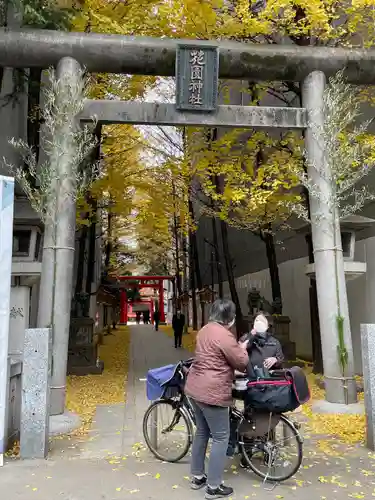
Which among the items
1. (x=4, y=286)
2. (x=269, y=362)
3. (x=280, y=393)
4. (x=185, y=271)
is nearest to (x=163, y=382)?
(x=269, y=362)

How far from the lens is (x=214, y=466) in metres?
4.36

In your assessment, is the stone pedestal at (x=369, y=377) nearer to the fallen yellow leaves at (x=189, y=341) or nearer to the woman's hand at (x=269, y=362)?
the woman's hand at (x=269, y=362)

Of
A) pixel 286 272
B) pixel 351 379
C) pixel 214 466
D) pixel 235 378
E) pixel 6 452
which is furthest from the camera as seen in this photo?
pixel 286 272

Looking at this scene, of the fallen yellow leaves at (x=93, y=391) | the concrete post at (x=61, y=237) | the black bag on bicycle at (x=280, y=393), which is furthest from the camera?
the fallen yellow leaves at (x=93, y=391)

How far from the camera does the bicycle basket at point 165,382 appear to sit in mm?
5262

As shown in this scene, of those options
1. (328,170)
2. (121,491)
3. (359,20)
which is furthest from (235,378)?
(359,20)

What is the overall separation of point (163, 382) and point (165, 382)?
0.11 ft

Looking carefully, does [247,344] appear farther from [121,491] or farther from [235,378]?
[121,491]

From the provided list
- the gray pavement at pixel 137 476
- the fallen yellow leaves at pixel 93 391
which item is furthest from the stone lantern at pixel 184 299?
the gray pavement at pixel 137 476

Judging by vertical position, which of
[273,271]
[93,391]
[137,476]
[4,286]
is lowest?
[137,476]

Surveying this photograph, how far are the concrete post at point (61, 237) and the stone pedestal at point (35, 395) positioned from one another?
59.5 inches

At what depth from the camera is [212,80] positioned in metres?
8.09

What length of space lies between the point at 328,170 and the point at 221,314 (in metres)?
4.66

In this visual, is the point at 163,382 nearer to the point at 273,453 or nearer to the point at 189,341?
the point at 273,453
